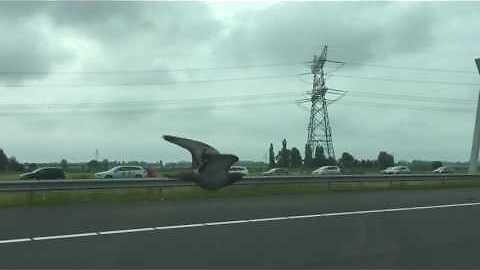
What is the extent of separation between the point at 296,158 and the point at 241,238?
176ft

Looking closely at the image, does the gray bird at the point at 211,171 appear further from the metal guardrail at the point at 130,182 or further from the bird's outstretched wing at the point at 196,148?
the metal guardrail at the point at 130,182

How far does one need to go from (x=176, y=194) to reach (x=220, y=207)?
422 centimetres

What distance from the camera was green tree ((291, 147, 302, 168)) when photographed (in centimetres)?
6167

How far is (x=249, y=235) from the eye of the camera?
10.5m

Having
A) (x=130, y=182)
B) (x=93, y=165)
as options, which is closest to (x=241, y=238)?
(x=130, y=182)

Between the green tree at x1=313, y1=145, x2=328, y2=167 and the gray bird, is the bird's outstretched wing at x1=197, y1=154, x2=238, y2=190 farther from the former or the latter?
the green tree at x1=313, y1=145, x2=328, y2=167

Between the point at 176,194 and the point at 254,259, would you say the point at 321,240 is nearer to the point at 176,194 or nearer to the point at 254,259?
the point at 254,259

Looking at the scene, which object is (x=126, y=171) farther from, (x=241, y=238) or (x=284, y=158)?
(x=241, y=238)

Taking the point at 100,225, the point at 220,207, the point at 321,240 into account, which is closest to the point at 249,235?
the point at 321,240

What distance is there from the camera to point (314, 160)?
5516 cm

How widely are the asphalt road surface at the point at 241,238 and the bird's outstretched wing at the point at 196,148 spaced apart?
153 centimetres

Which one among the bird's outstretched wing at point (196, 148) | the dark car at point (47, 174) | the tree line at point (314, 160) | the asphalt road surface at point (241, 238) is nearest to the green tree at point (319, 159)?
the tree line at point (314, 160)

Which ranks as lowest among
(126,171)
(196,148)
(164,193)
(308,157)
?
(164,193)

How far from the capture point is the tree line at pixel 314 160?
5400cm
